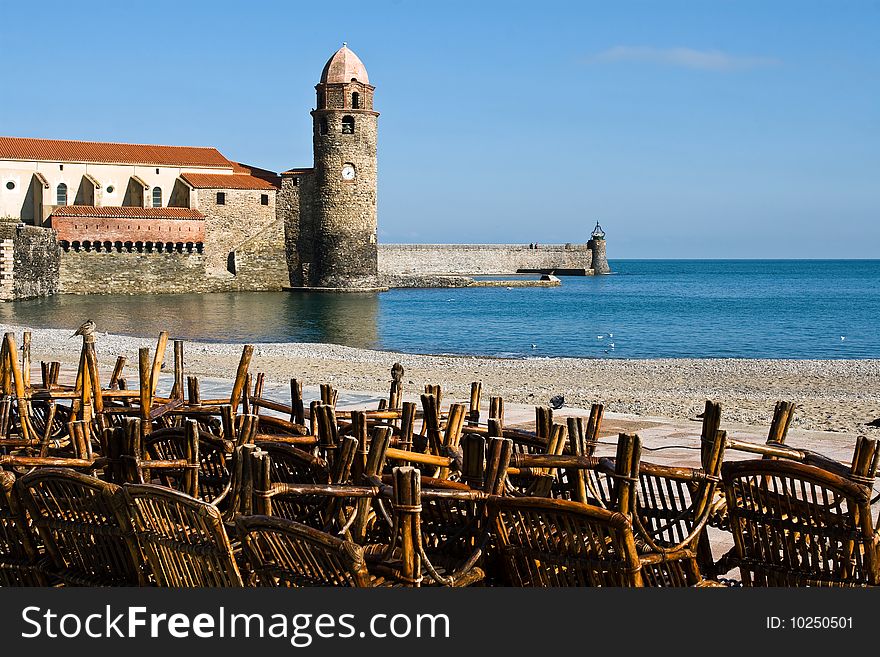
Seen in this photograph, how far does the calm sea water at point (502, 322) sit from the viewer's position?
26.8 meters

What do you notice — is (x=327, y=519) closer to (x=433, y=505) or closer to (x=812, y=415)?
(x=433, y=505)

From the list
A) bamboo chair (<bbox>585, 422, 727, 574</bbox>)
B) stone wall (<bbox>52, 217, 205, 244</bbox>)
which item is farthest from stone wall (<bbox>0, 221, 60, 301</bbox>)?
bamboo chair (<bbox>585, 422, 727, 574</bbox>)

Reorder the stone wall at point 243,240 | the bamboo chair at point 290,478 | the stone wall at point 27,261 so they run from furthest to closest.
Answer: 1. the stone wall at point 243,240
2. the stone wall at point 27,261
3. the bamboo chair at point 290,478

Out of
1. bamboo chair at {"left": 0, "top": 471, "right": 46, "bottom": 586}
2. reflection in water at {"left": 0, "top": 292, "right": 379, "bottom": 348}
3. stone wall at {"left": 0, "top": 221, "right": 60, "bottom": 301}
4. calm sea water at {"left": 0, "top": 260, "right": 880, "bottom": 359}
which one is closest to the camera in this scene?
bamboo chair at {"left": 0, "top": 471, "right": 46, "bottom": 586}

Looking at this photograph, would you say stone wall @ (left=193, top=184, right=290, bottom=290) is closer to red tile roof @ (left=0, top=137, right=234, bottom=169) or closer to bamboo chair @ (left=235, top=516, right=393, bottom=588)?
red tile roof @ (left=0, top=137, right=234, bottom=169)

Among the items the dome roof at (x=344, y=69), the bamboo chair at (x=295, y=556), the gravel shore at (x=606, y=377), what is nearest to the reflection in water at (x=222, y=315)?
the gravel shore at (x=606, y=377)

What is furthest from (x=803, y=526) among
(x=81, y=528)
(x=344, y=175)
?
(x=344, y=175)

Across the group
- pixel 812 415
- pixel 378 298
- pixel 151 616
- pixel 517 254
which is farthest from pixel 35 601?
pixel 517 254

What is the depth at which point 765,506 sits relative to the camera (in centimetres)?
305

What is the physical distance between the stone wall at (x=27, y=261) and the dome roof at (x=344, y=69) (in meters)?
14.0

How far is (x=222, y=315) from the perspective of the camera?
36.5 meters

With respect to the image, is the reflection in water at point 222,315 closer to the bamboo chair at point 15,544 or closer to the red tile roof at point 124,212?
the red tile roof at point 124,212

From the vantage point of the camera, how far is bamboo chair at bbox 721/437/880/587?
2787 millimetres

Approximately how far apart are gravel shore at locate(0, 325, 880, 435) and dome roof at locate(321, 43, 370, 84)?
28209mm
